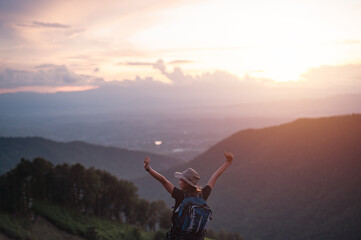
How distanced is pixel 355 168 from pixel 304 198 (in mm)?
20202

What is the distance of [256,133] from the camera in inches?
7638

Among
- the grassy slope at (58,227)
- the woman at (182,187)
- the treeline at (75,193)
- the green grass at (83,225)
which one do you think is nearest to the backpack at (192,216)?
the woman at (182,187)

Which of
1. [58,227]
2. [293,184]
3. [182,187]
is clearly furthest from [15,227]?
[293,184]

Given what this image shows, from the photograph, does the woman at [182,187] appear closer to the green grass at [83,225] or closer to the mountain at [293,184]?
the green grass at [83,225]

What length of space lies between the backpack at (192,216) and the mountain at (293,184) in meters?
84.7

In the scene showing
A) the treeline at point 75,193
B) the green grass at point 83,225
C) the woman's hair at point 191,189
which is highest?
the woman's hair at point 191,189

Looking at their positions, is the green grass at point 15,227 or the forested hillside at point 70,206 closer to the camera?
the green grass at point 15,227

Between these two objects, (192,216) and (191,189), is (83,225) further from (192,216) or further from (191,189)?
(192,216)

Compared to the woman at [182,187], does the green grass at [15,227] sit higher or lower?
lower

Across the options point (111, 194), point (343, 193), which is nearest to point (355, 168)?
point (343, 193)

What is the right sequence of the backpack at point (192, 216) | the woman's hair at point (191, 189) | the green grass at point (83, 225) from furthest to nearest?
the green grass at point (83, 225) < the woman's hair at point (191, 189) < the backpack at point (192, 216)

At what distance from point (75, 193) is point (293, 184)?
338 feet

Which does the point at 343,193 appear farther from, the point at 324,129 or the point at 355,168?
the point at 324,129

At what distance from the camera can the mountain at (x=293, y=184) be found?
98938 millimetres
